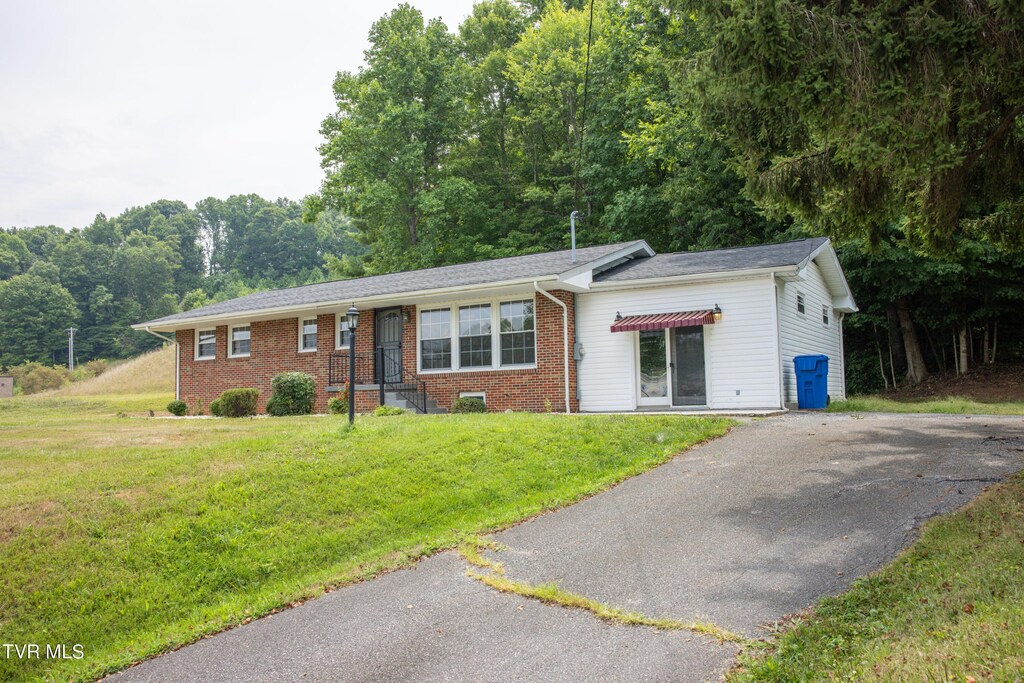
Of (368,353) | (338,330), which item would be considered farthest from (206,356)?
(368,353)

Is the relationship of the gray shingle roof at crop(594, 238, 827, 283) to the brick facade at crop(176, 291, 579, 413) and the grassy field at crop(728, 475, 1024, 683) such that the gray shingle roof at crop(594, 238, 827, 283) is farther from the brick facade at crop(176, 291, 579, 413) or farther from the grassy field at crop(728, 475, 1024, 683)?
the grassy field at crop(728, 475, 1024, 683)

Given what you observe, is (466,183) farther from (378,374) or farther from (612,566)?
(612,566)

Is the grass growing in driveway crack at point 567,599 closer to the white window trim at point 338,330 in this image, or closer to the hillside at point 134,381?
the white window trim at point 338,330

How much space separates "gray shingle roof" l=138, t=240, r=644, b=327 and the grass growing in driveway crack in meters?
9.01

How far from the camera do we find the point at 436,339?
16812 mm

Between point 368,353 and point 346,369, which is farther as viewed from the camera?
point 346,369

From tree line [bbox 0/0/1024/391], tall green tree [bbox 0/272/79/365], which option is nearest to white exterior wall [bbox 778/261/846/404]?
tree line [bbox 0/0/1024/391]

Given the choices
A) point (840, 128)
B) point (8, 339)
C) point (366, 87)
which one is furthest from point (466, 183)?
point (8, 339)

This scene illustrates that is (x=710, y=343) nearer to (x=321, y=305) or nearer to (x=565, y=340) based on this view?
(x=565, y=340)

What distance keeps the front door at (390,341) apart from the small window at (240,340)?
5.01 metres

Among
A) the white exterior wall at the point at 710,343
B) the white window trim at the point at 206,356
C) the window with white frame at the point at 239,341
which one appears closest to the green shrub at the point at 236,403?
the window with white frame at the point at 239,341

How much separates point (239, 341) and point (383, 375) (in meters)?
5.78

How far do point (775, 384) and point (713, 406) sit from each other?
48.2 inches

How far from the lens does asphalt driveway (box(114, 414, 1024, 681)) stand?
400cm
